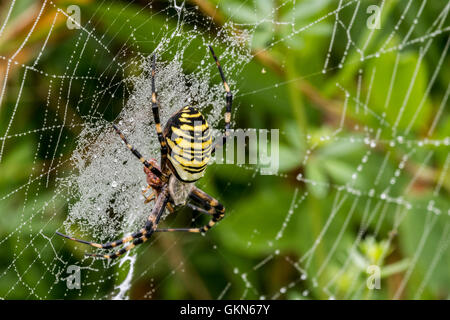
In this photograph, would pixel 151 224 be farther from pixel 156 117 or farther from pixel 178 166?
pixel 156 117

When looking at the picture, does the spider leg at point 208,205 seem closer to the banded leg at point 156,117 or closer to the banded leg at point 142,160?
the banded leg at point 142,160

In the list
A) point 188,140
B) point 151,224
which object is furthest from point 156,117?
point 151,224

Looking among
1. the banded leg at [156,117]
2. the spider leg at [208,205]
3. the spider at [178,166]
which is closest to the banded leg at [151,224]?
the spider at [178,166]

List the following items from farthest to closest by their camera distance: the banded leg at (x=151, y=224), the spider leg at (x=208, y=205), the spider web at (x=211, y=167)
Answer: the spider leg at (x=208, y=205), the banded leg at (x=151, y=224), the spider web at (x=211, y=167)

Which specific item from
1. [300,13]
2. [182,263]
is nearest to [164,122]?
[300,13]

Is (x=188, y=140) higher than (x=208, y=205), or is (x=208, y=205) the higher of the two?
(x=188, y=140)
